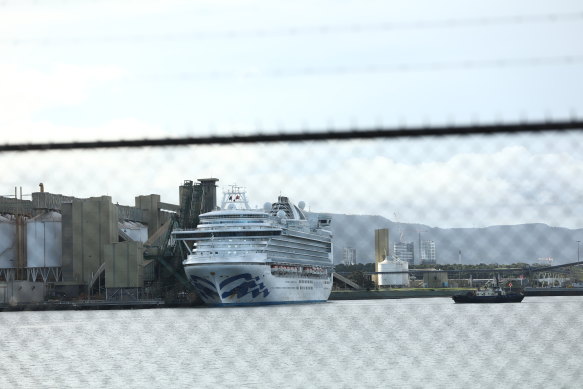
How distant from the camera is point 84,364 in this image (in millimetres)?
30391

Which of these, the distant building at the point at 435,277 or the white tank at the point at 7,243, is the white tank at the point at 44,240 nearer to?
the white tank at the point at 7,243

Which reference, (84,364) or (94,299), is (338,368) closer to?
(84,364)

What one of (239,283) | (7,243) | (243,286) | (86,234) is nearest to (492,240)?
(239,283)

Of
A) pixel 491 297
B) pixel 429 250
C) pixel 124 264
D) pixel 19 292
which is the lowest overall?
pixel 491 297

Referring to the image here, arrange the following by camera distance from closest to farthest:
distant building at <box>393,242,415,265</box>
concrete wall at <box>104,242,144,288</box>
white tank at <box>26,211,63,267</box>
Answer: distant building at <box>393,242,415,265</box>
concrete wall at <box>104,242,144,288</box>
white tank at <box>26,211,63,267</box>

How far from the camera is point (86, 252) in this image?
277 ft

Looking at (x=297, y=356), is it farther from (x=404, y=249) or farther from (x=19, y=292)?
(x=19, y=292)

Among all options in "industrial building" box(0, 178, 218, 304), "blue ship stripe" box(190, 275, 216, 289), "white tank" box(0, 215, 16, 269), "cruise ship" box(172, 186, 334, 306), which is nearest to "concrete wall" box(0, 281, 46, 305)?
"industrial building" box(0, 178, 218, 304)

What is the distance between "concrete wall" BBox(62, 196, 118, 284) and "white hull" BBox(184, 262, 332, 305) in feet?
35.5

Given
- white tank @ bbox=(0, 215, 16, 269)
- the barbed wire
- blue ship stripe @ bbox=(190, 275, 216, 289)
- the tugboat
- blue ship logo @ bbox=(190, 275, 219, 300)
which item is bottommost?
the tugboat

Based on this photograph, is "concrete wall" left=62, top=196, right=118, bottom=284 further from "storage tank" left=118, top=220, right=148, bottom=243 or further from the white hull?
the white hull

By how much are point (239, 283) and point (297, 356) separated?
36.1 m

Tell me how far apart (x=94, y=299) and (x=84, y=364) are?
196 feet

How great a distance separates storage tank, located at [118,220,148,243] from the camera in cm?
9256
